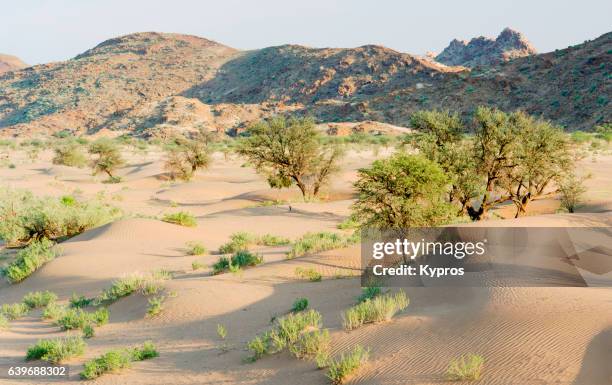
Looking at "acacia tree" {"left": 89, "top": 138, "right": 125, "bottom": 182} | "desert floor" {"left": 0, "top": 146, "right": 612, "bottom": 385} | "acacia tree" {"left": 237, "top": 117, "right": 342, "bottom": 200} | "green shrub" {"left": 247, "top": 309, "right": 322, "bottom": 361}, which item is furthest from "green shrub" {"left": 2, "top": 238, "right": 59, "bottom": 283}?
"acacia tree" {"left": 89, "top": 138, "right": 125, "bottom": 182}

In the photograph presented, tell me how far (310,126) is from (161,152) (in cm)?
3335

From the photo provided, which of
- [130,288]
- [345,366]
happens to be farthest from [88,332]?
[345,366]

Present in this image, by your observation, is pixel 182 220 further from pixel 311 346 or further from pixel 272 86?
pixel 272 86

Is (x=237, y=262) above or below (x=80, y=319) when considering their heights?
above

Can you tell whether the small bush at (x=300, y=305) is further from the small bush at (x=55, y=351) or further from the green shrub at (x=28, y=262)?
the green shrub at (x=28, y=262)

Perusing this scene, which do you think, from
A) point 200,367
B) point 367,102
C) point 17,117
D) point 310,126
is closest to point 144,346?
point 200,367

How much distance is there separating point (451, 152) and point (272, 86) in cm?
8403

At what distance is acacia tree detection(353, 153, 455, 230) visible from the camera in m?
12.0

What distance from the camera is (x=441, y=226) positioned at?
12617 mm

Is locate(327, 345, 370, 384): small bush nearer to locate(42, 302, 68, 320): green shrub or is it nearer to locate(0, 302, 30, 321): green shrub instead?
locate(42, 302, 68, 320): green shrub

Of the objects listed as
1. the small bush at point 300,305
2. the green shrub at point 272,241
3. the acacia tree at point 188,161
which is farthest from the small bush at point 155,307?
the acacia tree at point 188,161

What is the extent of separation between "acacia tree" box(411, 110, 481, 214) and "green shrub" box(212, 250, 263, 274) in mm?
6514

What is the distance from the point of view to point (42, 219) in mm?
17219

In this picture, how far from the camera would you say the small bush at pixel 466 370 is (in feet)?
18.2
